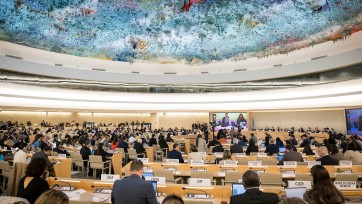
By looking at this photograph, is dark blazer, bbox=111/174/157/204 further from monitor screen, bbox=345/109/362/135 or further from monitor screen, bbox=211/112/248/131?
monitor screen, bbox=211/112/248/131

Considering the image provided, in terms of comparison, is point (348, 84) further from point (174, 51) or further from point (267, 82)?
point (174, 51)

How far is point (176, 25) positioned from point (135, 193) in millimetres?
14164

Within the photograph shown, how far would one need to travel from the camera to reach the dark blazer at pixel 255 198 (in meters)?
2.66

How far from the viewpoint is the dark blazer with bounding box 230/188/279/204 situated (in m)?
2.66

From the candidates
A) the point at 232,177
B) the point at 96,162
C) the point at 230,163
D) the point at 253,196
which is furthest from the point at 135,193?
the point at 96,162

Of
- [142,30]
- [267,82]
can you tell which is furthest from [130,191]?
[267,82]

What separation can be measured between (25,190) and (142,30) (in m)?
14.2

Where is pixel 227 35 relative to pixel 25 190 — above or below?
above

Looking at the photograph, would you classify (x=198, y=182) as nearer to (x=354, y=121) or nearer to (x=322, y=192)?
(x=322, y=192)

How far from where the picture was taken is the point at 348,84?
45.4ft

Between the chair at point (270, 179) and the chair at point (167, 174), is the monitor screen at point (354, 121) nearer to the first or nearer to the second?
the chair at point (270, 179)

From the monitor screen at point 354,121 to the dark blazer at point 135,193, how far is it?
16754mm

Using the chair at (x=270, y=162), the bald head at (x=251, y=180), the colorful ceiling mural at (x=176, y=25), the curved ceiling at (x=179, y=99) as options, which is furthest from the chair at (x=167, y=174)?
the curved ceiling at (x=179, y=99)

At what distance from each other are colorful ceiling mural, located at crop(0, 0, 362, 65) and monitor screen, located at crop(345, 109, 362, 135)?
4979 mm
